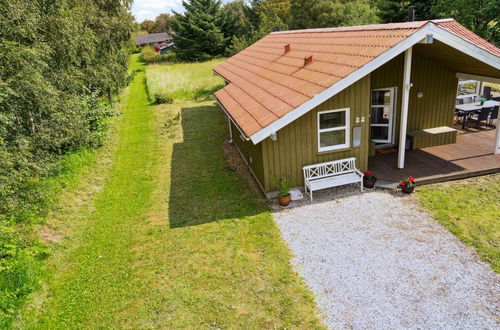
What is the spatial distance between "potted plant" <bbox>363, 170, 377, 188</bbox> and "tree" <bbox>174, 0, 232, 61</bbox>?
38355mm

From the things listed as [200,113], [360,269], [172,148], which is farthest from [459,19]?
[360,269]

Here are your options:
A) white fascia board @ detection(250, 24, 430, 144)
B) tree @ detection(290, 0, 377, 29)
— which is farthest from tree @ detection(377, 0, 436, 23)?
white fascia board @ detection(250, 24, 430, 144)

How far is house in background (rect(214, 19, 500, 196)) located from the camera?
327 inches

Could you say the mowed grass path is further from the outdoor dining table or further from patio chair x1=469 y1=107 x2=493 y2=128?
patio chair x1=469 y1=107 x2=493 y2=128

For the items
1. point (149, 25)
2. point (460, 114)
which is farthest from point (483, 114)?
point (149, 25)

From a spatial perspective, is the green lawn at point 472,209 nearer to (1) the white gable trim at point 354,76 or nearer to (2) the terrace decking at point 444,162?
(2) the terrace decking at point 444,162

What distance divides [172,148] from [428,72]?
10.4m

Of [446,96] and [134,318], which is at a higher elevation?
[446,96]

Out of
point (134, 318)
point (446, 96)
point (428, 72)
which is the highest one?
point (428, 72)

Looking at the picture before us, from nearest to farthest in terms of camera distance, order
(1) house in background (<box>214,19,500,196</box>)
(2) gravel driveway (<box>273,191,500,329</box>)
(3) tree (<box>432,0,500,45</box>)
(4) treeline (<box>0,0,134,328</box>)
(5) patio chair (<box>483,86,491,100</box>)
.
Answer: (2) gravel driveway (<box>273,191,500,329</box>) < (4) treeline (<box>0,0,134,328</box>) < (1) house in background (<box>214,19,500,196</box>) < (5) patio chair (<box>483,86,491,100</box>) < (3) tree (<box>432,0,500,45</box>)

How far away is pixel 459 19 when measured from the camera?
928 inches

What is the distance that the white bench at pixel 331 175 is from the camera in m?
9.16

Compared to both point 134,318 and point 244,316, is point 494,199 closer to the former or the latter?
point 244,316

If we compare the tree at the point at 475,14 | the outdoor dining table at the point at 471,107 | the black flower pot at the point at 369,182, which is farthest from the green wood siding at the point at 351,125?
the tree at the point at 475,14
